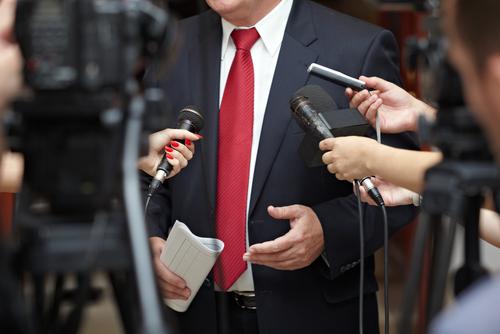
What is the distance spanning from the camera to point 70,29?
1367 mm

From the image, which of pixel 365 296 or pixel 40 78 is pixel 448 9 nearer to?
pixel 40 78

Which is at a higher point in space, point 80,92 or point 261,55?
point 80,92

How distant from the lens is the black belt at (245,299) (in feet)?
7.79

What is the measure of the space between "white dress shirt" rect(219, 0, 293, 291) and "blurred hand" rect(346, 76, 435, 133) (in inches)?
11.9

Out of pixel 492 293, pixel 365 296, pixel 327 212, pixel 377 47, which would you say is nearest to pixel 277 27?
pixel 377 47

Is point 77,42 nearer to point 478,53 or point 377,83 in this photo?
point 478,53

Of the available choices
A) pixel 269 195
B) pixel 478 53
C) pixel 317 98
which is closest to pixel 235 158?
pixel 269 195

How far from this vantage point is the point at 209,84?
97.1 inches

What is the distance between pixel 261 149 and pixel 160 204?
1.15 ft

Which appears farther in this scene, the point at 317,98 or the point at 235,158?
the point at 235,158

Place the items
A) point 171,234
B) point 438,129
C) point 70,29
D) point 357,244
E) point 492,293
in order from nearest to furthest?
point 492,293, point 70,29, point 438,129, point 171,234, point 357,244

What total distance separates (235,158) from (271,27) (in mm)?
406

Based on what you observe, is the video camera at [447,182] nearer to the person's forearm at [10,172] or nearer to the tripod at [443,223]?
the tripod at [443,223]

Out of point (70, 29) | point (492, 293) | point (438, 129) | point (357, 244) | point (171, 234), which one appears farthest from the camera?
point (357, 244)
